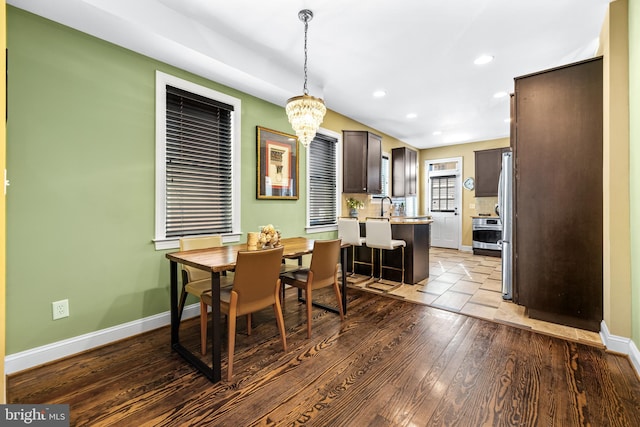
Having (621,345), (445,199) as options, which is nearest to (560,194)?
(621,345)

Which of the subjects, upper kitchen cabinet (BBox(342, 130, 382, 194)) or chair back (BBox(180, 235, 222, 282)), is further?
upper kitchen cabinet (BBox(342, 130, 382, 194))

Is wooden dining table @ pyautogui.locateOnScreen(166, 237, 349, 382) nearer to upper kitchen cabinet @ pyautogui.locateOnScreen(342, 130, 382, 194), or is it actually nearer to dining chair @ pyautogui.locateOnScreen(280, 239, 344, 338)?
dining chair @ pyautogui.locateOnScreen(280, 239, 344, 338)

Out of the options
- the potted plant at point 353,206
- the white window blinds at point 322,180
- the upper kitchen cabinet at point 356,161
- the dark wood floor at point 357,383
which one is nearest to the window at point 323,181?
the white window blinds at point 322,180

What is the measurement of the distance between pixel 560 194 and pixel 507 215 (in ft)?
2.08

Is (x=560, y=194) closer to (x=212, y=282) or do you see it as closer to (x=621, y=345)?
(x=621, y=345)

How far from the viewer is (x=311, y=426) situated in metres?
1.49

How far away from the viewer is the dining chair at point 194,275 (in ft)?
7.70

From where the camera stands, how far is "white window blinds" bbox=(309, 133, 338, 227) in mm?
4525

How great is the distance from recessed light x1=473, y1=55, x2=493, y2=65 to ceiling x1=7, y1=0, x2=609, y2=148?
6 centimetres

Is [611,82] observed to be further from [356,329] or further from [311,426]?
[311,426]

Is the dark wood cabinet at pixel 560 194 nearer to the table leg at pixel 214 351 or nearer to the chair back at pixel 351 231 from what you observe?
the chair back at pixel 351 231

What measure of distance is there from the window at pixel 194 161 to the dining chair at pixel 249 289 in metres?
1.08

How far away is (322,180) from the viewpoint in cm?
472

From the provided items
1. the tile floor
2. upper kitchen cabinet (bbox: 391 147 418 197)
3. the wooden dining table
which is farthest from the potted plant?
the wooden dining table
